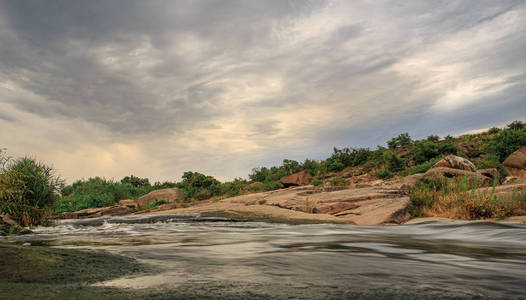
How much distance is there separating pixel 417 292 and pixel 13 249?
9.17 feet

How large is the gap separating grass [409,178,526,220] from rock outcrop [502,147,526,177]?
30.0 ft

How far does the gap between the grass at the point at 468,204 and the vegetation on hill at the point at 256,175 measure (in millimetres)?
8217

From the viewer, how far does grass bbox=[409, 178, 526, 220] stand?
884 cm

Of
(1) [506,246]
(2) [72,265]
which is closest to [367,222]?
(1) [506,246]

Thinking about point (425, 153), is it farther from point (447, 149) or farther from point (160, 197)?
point (160, 197)

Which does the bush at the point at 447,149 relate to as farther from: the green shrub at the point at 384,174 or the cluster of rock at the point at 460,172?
the cluster of rock at the point at 460,172

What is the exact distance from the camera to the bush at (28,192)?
33.5 feet

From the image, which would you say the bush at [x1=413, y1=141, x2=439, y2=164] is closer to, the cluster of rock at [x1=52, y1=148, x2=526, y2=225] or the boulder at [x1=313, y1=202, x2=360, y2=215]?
the cluster of rock at [x1=52, y1=148, x2=526, y2=225]

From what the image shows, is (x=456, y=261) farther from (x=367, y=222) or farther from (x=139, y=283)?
(x=367, y=222)

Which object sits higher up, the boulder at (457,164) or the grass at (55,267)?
the boulder at (457,164)

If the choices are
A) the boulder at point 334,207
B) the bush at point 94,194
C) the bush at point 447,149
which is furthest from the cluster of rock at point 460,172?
the bush at point 94,194

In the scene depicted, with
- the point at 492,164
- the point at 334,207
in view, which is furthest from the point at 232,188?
the point at 492,164

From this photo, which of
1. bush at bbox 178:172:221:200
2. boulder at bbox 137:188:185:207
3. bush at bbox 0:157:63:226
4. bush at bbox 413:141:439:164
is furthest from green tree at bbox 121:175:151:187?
bush at bbox 413:141:439:164

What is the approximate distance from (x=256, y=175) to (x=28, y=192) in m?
20.0
